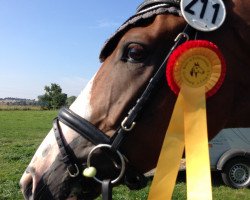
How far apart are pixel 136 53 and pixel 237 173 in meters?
8.20

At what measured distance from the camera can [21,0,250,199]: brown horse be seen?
2.33 m

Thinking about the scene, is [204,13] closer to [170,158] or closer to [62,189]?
[170,158]

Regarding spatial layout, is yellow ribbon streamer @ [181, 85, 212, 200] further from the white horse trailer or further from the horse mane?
the white horse trailer

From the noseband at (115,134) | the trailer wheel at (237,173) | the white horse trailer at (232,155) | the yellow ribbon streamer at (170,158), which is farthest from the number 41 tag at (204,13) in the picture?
the trailer wheel at (237,173)

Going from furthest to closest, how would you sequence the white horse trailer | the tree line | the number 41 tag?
the tree line < the white horse trailer < the number 41 tag

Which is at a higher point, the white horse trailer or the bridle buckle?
the bridle buckle

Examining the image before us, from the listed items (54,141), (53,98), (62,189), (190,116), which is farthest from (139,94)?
(53,98)

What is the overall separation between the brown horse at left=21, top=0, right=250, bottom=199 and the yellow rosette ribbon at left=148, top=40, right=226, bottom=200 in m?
0.06

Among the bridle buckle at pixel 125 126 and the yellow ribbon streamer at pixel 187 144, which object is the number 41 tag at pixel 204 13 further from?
the bridle buckle at pixel 125 126

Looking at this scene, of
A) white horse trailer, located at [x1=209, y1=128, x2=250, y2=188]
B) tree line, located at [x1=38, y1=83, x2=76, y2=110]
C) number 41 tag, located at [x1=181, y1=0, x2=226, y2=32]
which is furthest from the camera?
tree line, located at [x1=38, y1=83, x2=76, y2=110]

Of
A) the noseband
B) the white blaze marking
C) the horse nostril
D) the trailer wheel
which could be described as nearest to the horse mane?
the noseband

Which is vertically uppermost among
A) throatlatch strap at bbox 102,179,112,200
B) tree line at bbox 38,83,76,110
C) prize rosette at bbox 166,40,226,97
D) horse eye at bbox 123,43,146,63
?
horse eye at bbox 123,43,146,63

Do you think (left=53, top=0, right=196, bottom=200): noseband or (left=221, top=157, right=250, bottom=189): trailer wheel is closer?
(left=53, top=0, right=196, bottom=200): noseband

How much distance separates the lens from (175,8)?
2350 millimetres
